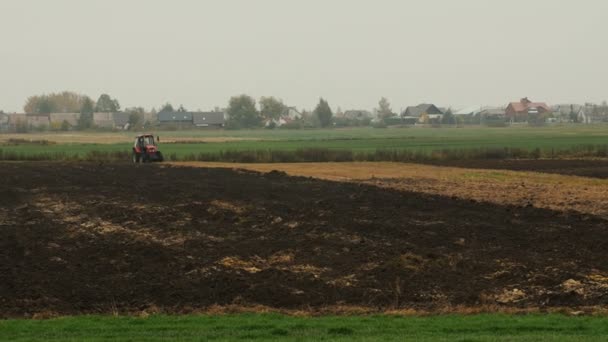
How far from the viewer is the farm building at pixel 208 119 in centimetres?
19124

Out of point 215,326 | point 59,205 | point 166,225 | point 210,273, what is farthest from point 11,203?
point 215,326

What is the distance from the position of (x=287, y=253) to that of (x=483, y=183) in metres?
21.6

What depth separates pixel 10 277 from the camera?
17453 mm

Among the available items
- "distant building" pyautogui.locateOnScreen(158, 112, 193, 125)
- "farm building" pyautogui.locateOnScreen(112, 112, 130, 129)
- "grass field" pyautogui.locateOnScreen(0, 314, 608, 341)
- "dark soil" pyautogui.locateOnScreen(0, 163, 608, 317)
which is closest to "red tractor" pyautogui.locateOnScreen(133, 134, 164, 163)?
"dark soil" pyautogui.locateOnScreen(0, 163, 608, 317)

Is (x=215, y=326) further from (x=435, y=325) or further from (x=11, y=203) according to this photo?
(x=11, y=203)

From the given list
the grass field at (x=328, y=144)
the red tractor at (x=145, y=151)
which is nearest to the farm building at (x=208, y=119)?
the grass field at (x=328, y=144)

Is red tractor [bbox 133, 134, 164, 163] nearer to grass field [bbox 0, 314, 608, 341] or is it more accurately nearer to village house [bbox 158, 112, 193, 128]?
grass field [bbox 0, 314, 608, 341]

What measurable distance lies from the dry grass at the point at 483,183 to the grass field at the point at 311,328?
15.3m

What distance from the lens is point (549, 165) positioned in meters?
54.8

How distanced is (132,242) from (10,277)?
4623 mm

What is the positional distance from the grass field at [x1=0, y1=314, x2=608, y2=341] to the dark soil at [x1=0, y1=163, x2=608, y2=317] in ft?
4.89

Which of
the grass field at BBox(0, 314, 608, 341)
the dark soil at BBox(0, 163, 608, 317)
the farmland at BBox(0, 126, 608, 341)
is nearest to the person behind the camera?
the grass field at BBox(0, 314, 608, 341)

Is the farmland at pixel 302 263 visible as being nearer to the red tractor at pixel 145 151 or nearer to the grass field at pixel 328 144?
the red tractor at pixel 145 151

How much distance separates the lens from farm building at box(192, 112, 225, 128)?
191238 millimetres
